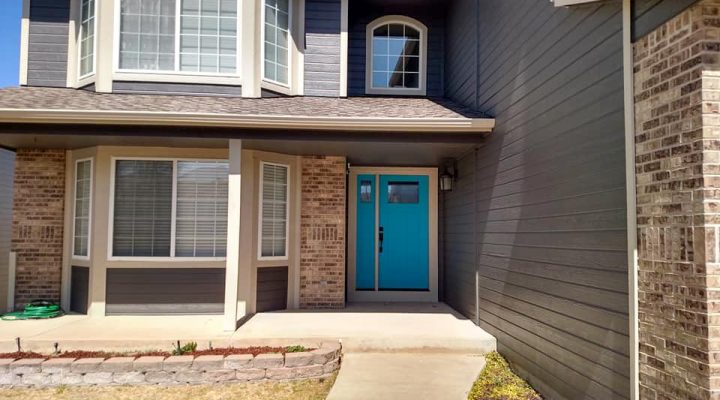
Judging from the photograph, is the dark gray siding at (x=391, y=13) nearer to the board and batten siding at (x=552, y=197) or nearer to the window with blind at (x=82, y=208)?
the board and batten siding at (x=552, y=197)

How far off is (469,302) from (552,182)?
2.84 m

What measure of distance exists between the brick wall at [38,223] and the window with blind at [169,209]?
1.08 metres

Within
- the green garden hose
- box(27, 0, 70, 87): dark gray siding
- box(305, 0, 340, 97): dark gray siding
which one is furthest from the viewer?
box(305, 0, 340, 97): dark gray siding

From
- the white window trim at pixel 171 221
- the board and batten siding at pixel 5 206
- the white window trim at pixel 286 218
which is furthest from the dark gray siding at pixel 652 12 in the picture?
the board and batten siding at pixel 5 206

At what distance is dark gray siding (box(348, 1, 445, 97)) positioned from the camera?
834cm

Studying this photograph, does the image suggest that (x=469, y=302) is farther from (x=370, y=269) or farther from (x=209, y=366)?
(x=209, y=366)

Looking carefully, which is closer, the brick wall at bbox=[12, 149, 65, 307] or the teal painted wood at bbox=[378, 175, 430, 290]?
the brick wall at bbox=[12, 149, 65, 307]

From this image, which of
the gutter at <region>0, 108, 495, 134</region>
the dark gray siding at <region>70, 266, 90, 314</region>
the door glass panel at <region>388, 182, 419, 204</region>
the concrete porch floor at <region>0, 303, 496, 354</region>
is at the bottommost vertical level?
the concrete porch floor at <region>0, 303, 496, 354</region>

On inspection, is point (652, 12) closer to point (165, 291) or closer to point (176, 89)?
point (176, 89)

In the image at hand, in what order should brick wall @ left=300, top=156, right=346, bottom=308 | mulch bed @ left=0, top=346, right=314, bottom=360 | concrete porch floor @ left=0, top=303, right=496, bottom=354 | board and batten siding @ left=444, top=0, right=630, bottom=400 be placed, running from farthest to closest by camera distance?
brick wall @ left=300, top=156, right=346, bottom=308
concrete porch floor @ left=0, top=303, right=496, bottom=354
mulch bed @ left=0, top=346, right=314, bottom=360
board and batten siding @ left=444, top=0, right=630, bottom=400

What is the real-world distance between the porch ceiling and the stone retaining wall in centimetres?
263

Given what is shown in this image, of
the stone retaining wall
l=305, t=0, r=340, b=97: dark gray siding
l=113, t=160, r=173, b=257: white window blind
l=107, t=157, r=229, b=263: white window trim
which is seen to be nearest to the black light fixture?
l=305, t=0, r=340, b=97: dark gray siding

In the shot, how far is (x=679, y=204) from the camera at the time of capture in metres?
2.67

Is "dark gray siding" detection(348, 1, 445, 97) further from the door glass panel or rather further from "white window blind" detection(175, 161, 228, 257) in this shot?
"white window blind" detection(175, 161, 228, 257)
